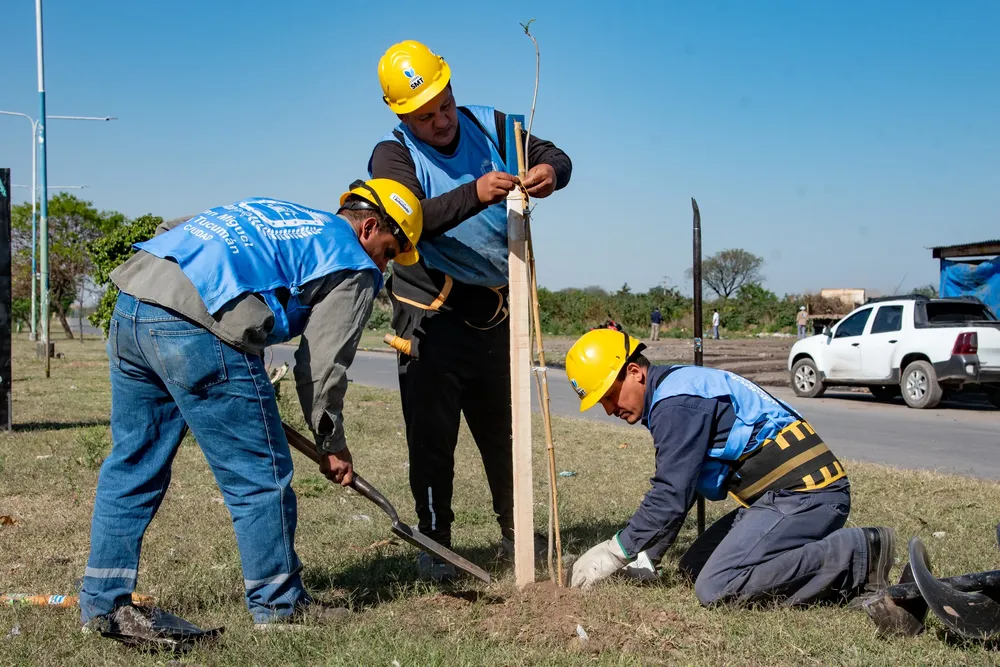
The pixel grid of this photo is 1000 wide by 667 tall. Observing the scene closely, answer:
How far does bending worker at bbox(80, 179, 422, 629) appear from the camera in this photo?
10.1 feet

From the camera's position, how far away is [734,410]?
149 inches

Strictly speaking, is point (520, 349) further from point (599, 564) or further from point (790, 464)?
point (790, 464)

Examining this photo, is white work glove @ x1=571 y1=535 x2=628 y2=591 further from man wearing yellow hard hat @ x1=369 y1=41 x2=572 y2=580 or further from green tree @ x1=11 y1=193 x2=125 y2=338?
green tree @ x1=11 y1=193 x2=125 y2=338

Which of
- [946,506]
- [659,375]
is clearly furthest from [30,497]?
[946,506]

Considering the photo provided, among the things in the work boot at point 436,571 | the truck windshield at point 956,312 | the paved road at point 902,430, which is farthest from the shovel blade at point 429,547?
the truck windshield at point 956,312

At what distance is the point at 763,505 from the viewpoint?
386 centimetres

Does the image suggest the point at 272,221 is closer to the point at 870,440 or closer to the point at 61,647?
the point at 61,647

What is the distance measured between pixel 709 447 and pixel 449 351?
131cm

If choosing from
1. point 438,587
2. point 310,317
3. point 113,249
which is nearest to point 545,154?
point 310,317

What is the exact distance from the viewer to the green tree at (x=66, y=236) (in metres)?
40.6

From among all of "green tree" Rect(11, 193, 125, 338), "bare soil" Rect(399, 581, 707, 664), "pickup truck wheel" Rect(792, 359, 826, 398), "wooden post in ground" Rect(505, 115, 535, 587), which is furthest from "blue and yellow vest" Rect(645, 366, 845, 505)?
"green tree" Rect(11, 193, 125, 338)

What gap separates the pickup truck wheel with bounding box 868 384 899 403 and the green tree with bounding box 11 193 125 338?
3574cm

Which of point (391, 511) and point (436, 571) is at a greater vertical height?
point (391, 511)

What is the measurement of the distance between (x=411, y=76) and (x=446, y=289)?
3.28 feet
